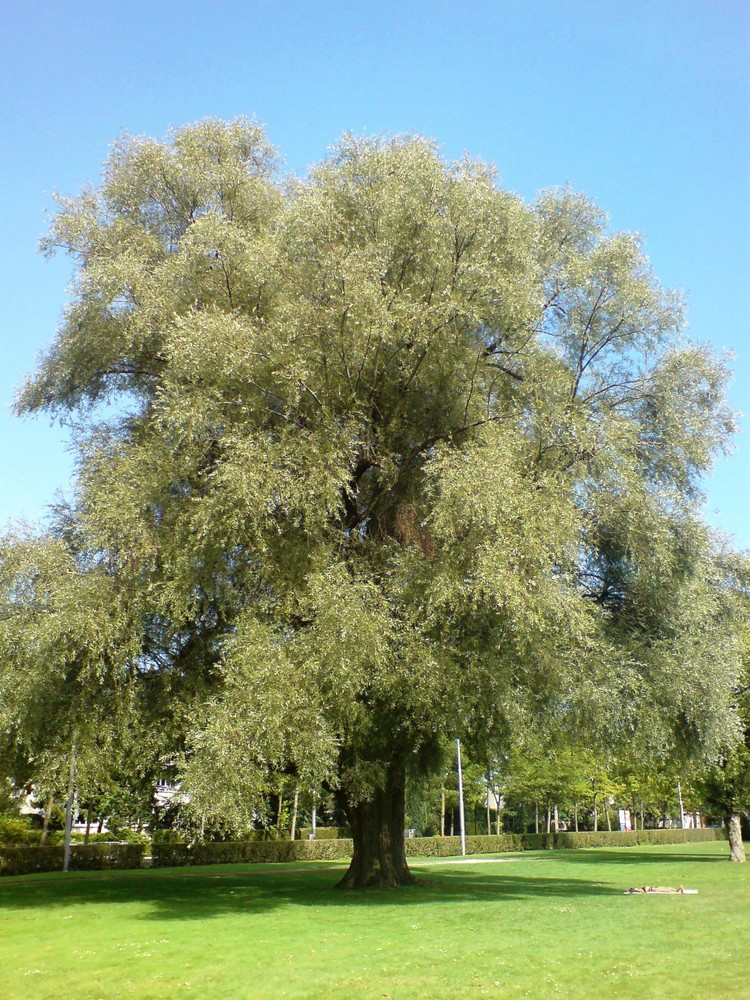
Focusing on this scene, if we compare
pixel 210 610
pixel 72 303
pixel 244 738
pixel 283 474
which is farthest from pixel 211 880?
pixel 72 303

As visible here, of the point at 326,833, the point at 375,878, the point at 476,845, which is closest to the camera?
the point at 375,878

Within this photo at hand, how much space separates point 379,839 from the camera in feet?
69.8

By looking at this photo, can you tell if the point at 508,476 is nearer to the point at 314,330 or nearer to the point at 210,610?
the point at 314,330

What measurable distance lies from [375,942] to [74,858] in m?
26.8

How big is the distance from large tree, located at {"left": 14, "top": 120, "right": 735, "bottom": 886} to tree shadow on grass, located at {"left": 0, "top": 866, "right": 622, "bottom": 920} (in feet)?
6.54

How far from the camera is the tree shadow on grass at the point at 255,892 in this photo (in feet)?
61.3

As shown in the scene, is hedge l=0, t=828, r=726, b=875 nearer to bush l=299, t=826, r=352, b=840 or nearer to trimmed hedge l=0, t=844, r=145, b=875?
trimmed hedge l=0, t=844, r=145, b=875

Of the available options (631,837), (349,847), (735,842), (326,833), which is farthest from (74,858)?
(631,837)

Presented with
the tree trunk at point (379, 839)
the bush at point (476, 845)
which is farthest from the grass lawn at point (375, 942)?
the bush at point (476, 845)

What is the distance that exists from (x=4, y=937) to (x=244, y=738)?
5140 mm

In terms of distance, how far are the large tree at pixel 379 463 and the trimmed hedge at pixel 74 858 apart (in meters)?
18.2

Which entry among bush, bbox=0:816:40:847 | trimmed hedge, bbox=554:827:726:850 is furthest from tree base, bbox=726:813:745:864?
bush, bbox=0:816:40:847

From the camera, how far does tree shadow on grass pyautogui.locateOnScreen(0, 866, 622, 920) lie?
61.3 ft

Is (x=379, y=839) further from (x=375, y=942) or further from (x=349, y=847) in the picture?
(x=349, y=847)
